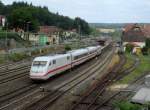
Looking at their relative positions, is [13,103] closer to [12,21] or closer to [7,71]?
[7,71]

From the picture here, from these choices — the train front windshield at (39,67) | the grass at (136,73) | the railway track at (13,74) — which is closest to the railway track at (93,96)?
the grass at (136,73)

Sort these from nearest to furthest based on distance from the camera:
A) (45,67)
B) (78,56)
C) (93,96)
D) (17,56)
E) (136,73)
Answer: (93,96)
(45,67)
(136,73)
(78,56)
(17,56)

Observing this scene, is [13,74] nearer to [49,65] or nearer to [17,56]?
[49,65]

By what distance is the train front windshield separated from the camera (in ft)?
107

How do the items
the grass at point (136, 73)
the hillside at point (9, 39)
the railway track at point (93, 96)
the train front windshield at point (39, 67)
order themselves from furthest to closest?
the hillside at point (9, 39)
the grass at point (136, 73)
the train front windshield at point (39, 67)
the railway track at point (93, 96)

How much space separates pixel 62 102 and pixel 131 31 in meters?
67.7

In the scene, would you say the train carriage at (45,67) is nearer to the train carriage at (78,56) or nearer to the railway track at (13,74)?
the railway track at (13,74)

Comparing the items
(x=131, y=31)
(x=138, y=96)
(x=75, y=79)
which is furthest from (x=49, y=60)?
(x=131, y=31)

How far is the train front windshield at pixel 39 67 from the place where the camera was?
32.5 metres

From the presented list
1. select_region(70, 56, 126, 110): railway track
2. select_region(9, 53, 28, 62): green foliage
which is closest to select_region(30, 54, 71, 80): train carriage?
select_region(70, 56, 126, 110): railway track

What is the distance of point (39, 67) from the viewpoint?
Result: 32781mm

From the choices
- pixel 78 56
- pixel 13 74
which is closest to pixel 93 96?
pixel 13 74

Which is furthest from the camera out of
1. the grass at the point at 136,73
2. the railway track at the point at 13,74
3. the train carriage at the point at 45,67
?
the grass at the point at 136,73

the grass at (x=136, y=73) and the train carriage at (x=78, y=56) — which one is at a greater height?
the train carriage at (x=78, y=56)
